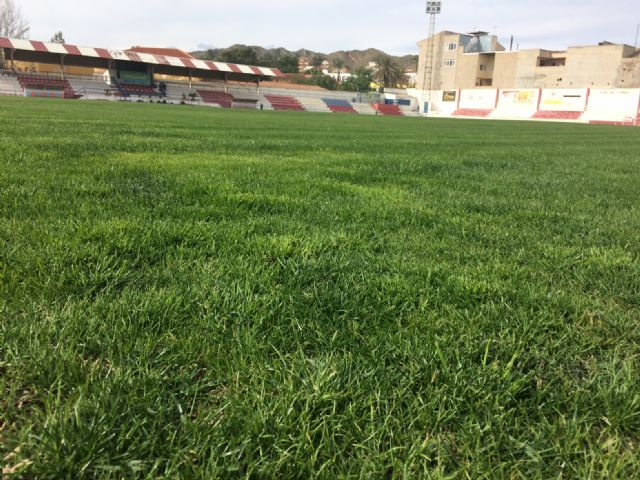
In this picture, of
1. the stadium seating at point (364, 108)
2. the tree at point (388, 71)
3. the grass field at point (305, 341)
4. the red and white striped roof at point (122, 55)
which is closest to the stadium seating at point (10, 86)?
the red and white striped roof at point (122, 55)

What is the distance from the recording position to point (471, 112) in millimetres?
67875

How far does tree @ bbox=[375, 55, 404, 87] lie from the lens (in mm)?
106125

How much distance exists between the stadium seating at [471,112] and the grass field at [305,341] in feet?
224

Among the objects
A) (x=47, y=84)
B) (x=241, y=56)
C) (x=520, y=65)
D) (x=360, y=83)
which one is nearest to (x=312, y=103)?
(x=47, y=84)

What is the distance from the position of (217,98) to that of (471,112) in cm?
3868

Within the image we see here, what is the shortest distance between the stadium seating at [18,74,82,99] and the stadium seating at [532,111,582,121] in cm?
5884

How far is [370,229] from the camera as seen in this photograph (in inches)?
138

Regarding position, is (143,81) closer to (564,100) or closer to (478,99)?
(478,99)

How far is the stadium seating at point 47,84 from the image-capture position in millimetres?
48375

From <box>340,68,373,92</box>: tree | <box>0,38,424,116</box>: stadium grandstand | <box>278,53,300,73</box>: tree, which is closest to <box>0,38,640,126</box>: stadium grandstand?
<box>0,38,424,116</box>: stadium grandstand

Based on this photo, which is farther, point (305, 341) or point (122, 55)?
point (122, 55)

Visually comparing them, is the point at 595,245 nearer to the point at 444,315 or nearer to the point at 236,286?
the point at 444,315

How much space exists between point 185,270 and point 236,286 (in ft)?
1.25

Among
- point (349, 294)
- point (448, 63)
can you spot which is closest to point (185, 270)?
point (349, 294)
